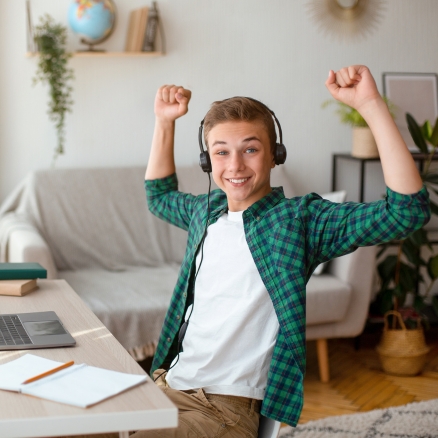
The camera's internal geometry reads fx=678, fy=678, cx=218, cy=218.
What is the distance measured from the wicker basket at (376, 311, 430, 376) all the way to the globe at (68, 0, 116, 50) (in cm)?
195

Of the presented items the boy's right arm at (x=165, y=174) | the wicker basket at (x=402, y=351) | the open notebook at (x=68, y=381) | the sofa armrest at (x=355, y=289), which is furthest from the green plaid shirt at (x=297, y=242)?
the wicker basket at (x=402, y=351)

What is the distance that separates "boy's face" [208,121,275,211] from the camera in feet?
4.67

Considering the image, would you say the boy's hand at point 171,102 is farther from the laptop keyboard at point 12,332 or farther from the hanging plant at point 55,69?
the hanging plant at point 55,69

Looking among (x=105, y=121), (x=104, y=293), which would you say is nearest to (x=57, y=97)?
(x=105, y=121)

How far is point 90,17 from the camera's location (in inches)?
126

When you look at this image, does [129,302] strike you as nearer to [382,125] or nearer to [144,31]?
[144,31]

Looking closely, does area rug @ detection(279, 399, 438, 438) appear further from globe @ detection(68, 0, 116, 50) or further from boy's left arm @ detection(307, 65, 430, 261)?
globe @ detection(68, 0, 116, 50)

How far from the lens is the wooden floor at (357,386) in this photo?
8.78ft

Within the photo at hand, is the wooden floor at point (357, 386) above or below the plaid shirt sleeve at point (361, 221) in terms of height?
below

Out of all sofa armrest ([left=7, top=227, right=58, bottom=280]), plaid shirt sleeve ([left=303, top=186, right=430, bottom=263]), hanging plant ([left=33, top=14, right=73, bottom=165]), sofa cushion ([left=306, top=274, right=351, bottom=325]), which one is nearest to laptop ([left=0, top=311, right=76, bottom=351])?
plaid shirt sleeve ([left=303, top=186, right=430, bottom=263])

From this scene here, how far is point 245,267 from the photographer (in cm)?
138

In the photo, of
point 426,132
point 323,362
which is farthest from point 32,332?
point 426,132

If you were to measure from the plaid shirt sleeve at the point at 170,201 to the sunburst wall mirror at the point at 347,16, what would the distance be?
2.33 metres

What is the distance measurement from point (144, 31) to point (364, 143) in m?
1.24
